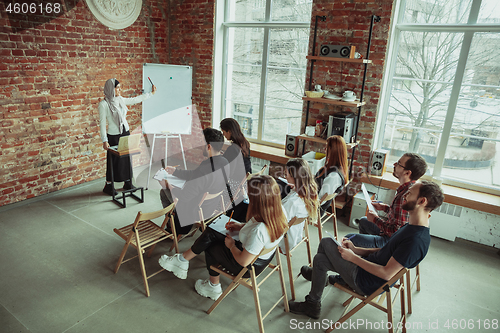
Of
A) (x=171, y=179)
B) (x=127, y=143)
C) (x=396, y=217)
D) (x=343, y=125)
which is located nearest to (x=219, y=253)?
(x=171, y=179)

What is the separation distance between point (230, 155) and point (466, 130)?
2.97m

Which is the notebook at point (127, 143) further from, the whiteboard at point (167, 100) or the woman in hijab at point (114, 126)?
the whiteboard at point (167, 100)

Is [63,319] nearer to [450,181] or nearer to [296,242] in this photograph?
[296,242]

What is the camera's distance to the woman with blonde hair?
345 centimetres

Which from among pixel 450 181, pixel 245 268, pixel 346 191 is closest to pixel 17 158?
pixel 245 268

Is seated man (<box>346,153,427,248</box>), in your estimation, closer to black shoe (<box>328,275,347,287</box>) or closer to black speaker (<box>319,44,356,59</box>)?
black shoe (<box>328,275,347,287</box>)

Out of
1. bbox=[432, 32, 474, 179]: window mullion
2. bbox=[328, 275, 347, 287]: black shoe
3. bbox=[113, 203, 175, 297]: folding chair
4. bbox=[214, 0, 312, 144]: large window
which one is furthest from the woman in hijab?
bbox=[432, 32, 474, 179]: window mullion

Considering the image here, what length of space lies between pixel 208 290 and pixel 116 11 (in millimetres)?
4409

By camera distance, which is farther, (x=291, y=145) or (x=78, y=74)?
(x=291, y=145)

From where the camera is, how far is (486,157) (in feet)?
13.7

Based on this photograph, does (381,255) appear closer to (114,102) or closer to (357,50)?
(357,50)

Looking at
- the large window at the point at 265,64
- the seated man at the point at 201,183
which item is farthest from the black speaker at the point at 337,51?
the seated man at the point at 201,183

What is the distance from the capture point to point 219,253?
2635 millimetres

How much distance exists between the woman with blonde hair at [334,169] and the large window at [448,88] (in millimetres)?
1541
